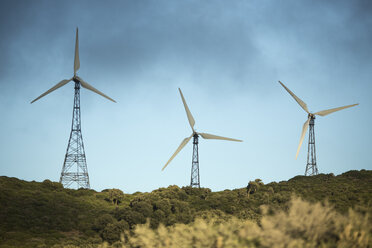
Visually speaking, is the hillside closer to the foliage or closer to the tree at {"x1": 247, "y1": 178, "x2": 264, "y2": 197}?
the tree at {"x1": 247, "y1": 178, "x2": 264, "y2": 197}

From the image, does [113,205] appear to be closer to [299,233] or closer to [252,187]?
[252,187]

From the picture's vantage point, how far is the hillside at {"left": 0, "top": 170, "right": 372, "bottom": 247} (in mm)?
58594

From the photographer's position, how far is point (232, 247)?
1881 centimetres

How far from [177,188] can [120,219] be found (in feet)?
101

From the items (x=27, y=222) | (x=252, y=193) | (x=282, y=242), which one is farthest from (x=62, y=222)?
(x=282, y=242)

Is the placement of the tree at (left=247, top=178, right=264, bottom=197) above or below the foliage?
above

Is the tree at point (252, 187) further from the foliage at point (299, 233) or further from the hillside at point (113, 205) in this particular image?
the foliage at point (299, 233)

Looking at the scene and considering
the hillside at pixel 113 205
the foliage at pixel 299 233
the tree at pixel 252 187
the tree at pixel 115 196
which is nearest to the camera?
the foliage at pixel 299 233

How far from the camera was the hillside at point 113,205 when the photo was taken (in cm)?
5859

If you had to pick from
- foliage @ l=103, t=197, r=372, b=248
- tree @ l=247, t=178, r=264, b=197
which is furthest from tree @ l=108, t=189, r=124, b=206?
foliage @ l=103, t=197, r=372, b=248

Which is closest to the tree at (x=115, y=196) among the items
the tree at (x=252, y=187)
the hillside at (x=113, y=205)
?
the hillside at (x=113, y=205)

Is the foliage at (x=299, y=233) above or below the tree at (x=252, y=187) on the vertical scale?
below

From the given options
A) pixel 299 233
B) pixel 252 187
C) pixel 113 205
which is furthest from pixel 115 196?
pixel 299 233

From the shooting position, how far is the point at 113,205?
84.0 metres
